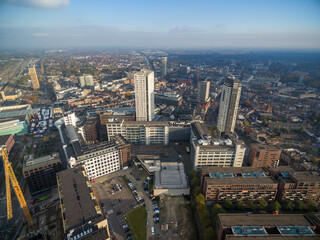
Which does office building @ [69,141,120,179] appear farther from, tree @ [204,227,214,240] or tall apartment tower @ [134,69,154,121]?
tree @ [204,227,214,240]

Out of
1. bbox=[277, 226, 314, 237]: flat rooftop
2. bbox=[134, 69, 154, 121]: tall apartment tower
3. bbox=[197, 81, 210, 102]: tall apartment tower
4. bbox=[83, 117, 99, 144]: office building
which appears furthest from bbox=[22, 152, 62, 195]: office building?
bbox=[197, 81, 210, 102]: tall apartment tower

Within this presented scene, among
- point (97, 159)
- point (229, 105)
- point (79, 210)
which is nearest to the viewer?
point (79, 210)

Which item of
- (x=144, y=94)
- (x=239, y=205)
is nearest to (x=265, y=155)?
(x=239, y=205)

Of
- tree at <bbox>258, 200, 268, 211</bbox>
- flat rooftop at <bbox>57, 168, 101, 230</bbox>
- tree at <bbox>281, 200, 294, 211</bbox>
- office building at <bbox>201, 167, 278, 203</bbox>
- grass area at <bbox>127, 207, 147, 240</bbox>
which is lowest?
grass area at <bbox>127, 207, 147, 240</bbox>

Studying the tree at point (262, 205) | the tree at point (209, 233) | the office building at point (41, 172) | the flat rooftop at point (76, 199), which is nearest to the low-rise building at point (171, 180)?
the tree at point (209, 233)

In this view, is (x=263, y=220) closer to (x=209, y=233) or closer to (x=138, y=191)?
(x=209, y=233)

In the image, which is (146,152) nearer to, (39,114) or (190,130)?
(190,130)
